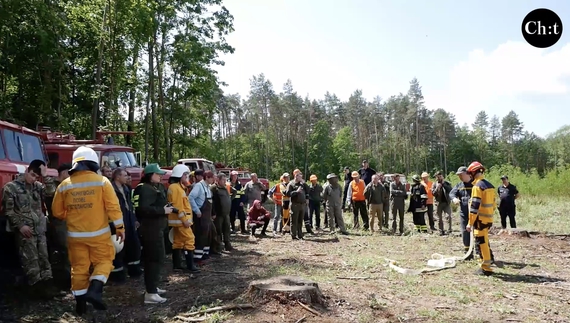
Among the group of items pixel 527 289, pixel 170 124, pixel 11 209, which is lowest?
pixel 527 289

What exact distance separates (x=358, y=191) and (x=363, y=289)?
293 inches

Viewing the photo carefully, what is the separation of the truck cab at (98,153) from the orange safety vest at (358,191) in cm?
578

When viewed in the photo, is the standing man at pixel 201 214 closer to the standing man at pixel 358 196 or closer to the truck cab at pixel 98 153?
the truck cab at pixel 98 153

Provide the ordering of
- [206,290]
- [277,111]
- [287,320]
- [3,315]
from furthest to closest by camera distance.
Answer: [277,111]
[206,290]
[3,315]
[287,320]

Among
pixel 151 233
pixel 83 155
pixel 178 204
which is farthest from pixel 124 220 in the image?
pixel 83 155

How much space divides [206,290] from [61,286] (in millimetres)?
2188

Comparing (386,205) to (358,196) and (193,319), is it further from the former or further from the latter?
(193,319)

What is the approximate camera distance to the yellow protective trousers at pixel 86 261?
15.5 feet

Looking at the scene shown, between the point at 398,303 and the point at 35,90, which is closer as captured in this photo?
the point at 398,303

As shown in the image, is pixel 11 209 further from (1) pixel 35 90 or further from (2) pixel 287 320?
(1) pixel 35 90

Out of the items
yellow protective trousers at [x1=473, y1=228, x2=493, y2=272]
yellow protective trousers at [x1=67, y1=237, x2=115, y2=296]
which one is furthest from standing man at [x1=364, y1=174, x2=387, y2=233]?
yellow protective trousers at [x1=67, y1=237, x2=115, y2=296]

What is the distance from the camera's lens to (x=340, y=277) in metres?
7.16

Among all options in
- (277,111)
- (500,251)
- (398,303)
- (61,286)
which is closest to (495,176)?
(500,251)

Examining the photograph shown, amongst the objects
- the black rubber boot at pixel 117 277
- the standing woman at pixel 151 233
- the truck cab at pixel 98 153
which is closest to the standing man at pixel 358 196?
the truck cab at pixel 98 153
